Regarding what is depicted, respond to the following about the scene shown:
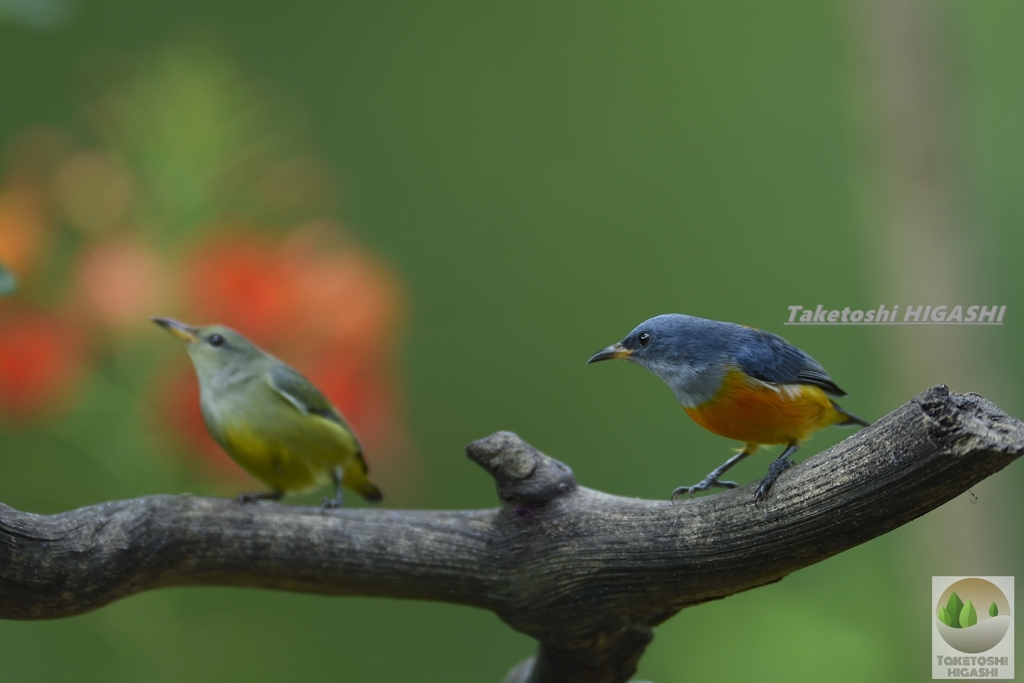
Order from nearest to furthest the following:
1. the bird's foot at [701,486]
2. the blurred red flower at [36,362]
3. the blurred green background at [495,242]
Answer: the bird's foot at [701,486] < the blurred red flower at [36,362] < the blurred green background at [495,242]

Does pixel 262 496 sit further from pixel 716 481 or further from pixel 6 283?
pixel 716 481

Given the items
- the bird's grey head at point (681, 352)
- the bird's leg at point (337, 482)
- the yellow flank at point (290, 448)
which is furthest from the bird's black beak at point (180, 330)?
the bird's grey head at point (681, 352)

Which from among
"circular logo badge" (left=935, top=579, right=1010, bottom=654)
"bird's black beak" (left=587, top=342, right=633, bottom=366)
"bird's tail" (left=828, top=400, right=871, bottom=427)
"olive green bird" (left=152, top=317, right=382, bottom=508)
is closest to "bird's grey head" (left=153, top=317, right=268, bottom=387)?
"olive green bird" (left=152, top=317, right=382, bottom=508)

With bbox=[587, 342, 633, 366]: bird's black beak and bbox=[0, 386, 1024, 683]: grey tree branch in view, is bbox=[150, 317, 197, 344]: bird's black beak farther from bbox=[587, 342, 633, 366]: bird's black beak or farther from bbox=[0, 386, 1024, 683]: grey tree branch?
Result: bbox=[587, 342, 633, 366]: bird's black beak

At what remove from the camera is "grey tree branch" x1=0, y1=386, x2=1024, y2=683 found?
0.68m

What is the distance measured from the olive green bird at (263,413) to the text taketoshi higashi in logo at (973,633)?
23.9 inches

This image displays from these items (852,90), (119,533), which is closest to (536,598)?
(119,533)

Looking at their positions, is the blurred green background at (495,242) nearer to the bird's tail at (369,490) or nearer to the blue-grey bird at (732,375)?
the bird's tail at (369,490)

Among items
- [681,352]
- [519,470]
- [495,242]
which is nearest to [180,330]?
[519,470]

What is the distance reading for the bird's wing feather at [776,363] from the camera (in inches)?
29.7

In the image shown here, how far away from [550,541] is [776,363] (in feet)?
0.80

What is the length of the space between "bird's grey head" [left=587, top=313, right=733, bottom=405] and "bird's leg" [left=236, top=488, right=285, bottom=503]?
1.45 feet

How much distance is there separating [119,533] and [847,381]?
1500 millimetres

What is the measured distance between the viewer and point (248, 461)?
3.47ft
